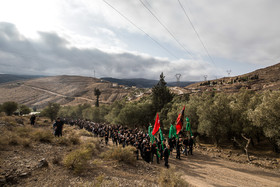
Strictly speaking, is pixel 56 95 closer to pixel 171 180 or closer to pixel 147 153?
pixel 147 153

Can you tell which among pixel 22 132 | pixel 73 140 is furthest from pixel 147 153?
pixel 22 132

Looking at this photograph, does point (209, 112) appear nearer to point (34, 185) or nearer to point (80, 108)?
point (34, 185)

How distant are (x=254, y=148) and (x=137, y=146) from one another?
2116 cm


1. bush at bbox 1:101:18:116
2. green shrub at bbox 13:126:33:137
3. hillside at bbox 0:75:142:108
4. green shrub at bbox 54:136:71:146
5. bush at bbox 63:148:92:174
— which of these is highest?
bush at bbox 63:148:92:174

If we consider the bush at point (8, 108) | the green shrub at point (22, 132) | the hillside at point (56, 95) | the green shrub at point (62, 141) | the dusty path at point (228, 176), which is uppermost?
the green shrub at point (22, 132)

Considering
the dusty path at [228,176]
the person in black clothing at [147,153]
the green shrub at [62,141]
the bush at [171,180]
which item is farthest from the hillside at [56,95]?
the bush at [171,180]

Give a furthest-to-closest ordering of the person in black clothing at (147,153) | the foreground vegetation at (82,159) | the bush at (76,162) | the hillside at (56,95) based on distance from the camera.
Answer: the hillside at (56,95)
the person in black clothing at (147,153)
the bush at (76,162)
the foreground vegetation at (82,159)

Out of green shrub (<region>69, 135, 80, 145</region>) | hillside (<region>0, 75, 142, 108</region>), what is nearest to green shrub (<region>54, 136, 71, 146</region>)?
green shrub (<region>69, 135, 80, 145</region>)

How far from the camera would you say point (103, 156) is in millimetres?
13039

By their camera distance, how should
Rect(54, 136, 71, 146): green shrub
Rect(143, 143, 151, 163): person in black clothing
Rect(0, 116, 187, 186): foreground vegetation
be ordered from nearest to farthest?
Rect(0, 116, 187, 186): foreground vegetation
Rect(143, 143, 151, 163): person in black clothing
Rect(54, 136, 71, 146): green shrub

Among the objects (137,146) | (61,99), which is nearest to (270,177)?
(137,146)

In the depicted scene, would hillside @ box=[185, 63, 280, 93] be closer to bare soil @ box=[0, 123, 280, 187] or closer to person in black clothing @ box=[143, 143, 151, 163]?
bare soil @ box=[0, 123, 280, 187]

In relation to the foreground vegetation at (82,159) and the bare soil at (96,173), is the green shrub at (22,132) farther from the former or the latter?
the bare soil at (96,173)

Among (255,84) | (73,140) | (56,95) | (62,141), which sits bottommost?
(56,95)
